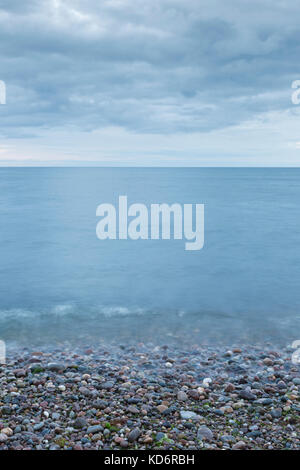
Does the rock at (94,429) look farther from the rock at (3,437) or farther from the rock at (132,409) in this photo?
the rock at (3,437)

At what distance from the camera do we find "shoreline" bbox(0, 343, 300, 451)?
169 inches

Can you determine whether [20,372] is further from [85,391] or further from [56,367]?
[85,391]

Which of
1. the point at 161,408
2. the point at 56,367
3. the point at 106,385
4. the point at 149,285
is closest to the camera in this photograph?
the point at 161,408

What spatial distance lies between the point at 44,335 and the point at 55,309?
1699 millimetres

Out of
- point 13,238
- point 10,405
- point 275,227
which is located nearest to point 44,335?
point 10,405

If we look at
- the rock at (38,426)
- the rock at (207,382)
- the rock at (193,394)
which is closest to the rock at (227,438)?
the rock at (193,394)

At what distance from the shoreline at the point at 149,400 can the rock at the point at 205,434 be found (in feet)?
0.03

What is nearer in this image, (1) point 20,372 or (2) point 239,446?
(2) point 239,446

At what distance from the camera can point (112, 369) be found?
6.07 meters

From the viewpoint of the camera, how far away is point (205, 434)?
438cm

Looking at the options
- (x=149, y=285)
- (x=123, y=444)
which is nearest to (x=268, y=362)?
(x=123, y=444)

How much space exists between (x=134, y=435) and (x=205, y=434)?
0.75 metres

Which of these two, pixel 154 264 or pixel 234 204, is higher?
pixel 234 204
